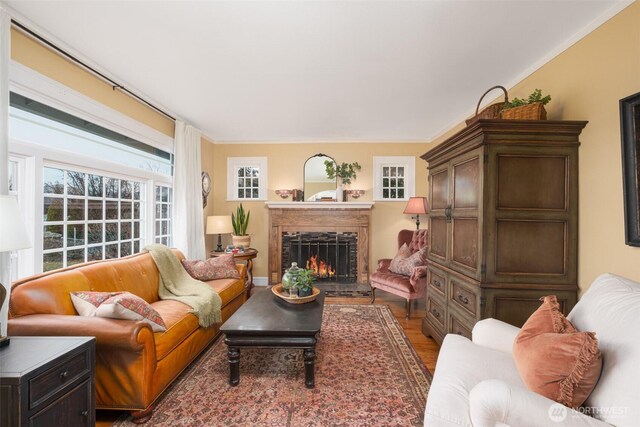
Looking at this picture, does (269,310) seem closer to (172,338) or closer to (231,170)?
(172,338)

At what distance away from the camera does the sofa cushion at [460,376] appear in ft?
3.86

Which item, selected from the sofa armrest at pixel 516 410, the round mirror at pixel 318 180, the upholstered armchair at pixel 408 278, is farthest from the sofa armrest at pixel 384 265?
the sofa armrest at pixel 516 410

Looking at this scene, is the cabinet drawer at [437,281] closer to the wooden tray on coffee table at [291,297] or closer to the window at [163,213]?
the wooden tray on coffee table at [291,297]

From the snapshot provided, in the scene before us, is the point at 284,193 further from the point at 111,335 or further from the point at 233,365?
the point at 111,335

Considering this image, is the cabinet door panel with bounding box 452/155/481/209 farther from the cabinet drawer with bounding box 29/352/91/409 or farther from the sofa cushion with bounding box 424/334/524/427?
the cabinet drawer with bounding box 29/352/91/409

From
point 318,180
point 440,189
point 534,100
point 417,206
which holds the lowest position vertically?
point 417,206

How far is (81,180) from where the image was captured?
261cm

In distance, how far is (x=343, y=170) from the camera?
478 cm

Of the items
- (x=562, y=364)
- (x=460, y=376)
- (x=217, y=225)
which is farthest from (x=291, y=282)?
(x=217, y=225)

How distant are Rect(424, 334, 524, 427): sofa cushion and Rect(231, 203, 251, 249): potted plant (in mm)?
3393

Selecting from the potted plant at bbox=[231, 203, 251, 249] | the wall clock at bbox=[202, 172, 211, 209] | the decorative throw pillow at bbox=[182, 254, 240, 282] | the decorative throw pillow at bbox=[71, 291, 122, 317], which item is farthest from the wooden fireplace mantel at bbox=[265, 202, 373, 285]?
the decorative throw pillow at bbox=[71, 291, 122, 317]

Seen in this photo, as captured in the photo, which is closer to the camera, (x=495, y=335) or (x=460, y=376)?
(x=460, y=376)

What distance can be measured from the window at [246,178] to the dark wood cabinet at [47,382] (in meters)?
3.64

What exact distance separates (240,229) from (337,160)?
201 centimetres
